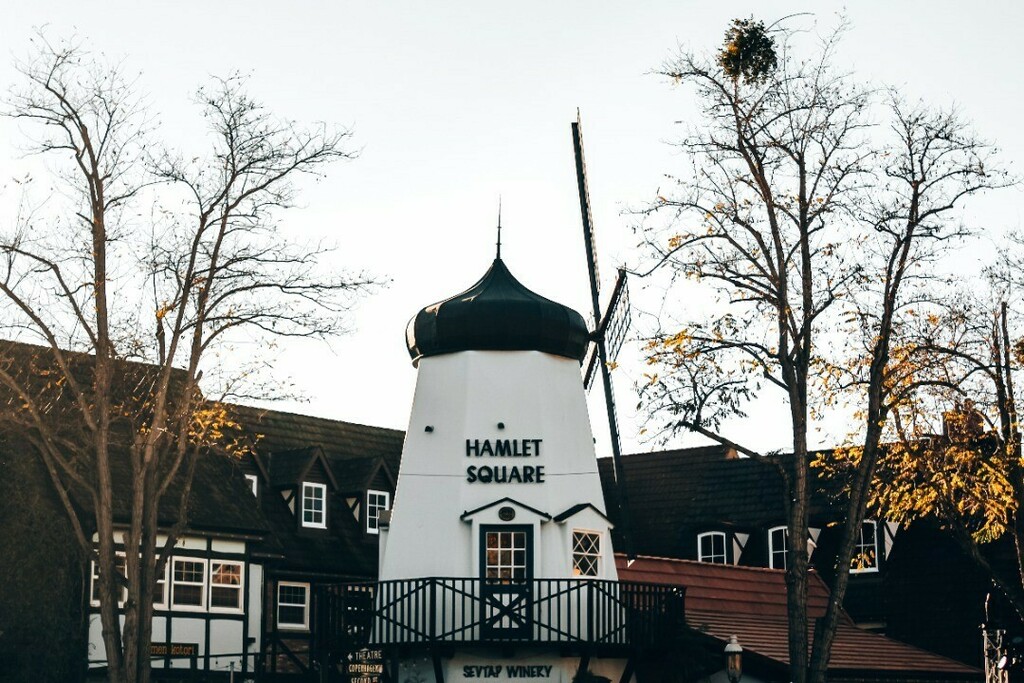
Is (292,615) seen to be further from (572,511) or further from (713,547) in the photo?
(572,511)

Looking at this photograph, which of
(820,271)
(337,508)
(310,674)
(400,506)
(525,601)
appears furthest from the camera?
(337,508)

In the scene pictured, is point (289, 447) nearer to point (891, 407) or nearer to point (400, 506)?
point (400, 506)

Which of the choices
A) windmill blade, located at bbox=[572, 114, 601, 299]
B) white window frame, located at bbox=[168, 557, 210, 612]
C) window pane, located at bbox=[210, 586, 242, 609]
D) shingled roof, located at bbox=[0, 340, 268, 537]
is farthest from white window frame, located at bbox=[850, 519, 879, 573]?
white window frame, located at bbox=[168, 557, 210, 612]

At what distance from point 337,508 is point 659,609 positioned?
540 inches

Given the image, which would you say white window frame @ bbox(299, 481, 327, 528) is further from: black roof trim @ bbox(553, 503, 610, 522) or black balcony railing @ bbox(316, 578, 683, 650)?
black roof trim @ bbox(553, 503, 610, 522)

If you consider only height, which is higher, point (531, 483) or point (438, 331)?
point (438, 331)

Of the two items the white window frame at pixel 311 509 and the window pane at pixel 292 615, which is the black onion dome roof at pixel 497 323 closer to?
the window pane at pixel 292 615

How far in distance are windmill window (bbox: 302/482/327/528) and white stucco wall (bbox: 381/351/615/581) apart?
31.4 feet

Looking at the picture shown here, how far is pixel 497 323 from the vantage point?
30234mm

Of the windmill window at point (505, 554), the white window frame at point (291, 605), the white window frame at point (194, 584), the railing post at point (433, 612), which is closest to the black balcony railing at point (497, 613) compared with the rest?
the railing post at point (433, 612)

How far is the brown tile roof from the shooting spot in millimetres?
30375

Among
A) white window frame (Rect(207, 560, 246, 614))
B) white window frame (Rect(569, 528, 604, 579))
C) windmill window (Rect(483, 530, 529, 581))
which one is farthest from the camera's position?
white window frame (Rect(207, 560, 246, 614))

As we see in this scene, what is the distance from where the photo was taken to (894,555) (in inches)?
1446

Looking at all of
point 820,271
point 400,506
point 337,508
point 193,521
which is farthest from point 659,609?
point 337,508
